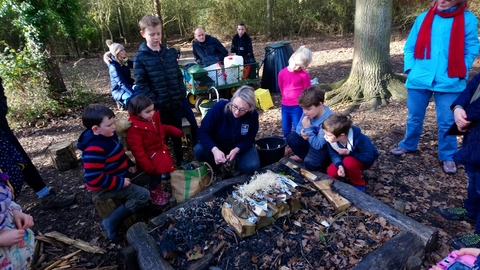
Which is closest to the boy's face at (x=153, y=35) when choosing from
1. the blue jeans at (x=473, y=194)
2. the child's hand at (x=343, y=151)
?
the child's hand at (x=343, y=151)

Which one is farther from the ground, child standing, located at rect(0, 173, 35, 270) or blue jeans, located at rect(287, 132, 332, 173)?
child standing, located at rect(0, 173, 35, 270)

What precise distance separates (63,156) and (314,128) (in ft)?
11.7

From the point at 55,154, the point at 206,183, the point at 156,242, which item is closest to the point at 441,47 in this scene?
the point at 206,183

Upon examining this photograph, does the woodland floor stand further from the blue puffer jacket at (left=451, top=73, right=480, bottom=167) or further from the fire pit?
the blue puffer jacket at (left=451, top=73, right=480, bottom=167)

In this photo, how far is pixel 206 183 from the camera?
3.46 meters

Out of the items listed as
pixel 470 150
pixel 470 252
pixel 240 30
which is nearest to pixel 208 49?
pixel 240 30

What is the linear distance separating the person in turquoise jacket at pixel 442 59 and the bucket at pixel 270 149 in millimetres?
1703

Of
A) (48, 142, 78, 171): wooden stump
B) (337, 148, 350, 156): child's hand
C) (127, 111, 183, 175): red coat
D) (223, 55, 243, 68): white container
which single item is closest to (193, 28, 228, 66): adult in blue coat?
(223, 55, 243, 68): white container

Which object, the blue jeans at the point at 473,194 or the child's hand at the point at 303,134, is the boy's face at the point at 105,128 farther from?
the blue jeans at the point at 473,194

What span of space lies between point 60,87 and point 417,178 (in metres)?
7.32

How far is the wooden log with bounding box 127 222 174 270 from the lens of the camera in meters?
2.45

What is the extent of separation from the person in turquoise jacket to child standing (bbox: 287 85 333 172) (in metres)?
1.23

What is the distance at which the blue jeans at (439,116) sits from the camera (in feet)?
11.9

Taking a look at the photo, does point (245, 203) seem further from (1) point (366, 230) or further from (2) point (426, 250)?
(2) point (426, 250)
